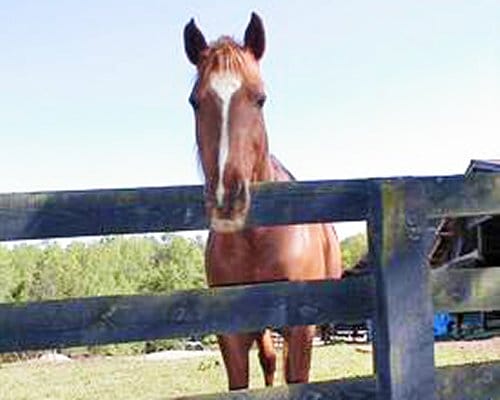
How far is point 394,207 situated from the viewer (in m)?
3.13

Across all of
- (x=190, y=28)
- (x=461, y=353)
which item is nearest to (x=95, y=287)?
(x=461, y=353)

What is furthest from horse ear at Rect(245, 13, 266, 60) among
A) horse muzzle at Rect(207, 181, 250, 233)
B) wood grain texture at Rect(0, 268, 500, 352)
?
wood grain texture at Rect(0, 268, 500, 352)

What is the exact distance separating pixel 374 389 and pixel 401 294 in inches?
14.6

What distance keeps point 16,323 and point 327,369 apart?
12017 millimetres

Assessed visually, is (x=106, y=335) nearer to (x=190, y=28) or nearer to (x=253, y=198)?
(x=253, y=198)

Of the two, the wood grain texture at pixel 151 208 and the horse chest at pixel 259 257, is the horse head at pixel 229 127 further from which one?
the horse chest at pixel 259 257

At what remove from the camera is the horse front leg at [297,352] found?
454cm

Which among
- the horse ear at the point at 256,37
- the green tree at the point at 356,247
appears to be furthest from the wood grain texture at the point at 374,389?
the horse ear at the point at 256,37

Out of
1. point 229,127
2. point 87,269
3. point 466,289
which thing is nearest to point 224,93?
point 229,127

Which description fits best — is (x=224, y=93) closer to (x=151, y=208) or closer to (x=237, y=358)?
(x=151, y=208)

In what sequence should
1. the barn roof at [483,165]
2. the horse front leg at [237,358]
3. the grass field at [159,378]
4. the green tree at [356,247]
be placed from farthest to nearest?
the barn roof at [483,165]
the grass field at [159,378]
the horse front leg at [237,358]
the green tree at [356,247]

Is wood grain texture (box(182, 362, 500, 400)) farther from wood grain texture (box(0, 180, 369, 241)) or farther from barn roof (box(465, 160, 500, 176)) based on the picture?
barn roof (box(465, 160, 500, 176))

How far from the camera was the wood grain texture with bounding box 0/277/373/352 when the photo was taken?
2770 millimetres

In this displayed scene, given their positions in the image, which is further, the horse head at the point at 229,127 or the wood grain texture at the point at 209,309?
the horse head at the point at 229,127
